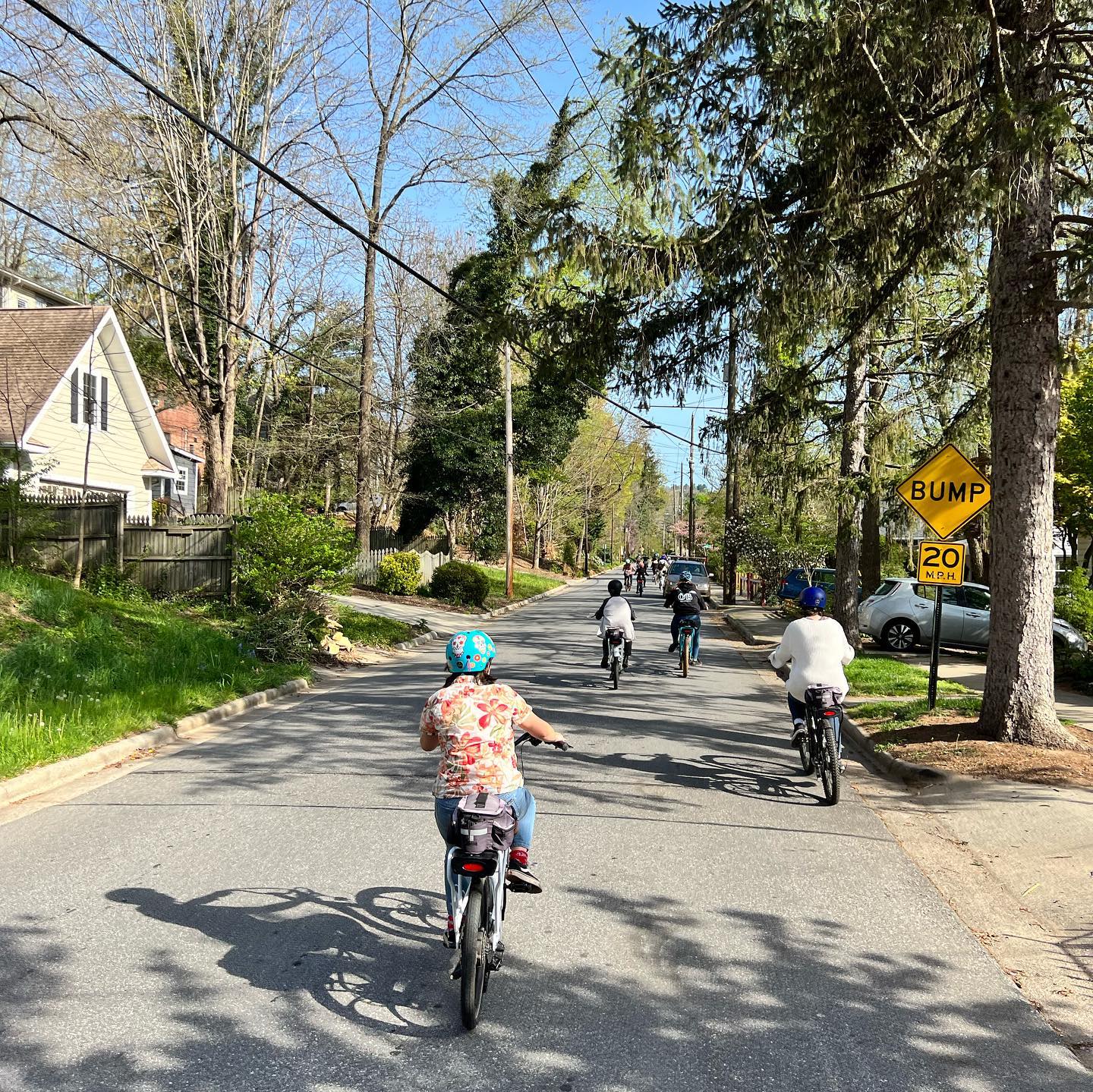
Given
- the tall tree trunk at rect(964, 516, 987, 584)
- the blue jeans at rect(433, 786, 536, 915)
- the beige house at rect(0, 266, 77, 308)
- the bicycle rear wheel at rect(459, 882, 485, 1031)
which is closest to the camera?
the bicycle rear wheel at rect(459, 882, 485, 1031)

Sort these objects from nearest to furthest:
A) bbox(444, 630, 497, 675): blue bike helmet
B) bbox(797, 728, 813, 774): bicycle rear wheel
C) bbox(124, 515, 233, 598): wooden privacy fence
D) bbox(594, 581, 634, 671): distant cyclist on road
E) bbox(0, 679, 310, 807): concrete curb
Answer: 1. bbox(444, 630, 497, 675): blue bike helmet
2. bbox(0, 679, 310, 807): concrete curb
3. bbox(797, 728, 813, 774): bicycle rear wheel
4. bbox(594, 581, 634, 671): distant cyclist on road
5. bbox(124, 515, 233, 598): wooden privacy fence

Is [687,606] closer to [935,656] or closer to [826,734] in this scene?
[935,656]

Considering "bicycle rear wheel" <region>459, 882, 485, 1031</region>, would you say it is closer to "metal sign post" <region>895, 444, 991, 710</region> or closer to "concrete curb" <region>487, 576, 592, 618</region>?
"metal sign post" <region>895, 444, 991, 710</region>

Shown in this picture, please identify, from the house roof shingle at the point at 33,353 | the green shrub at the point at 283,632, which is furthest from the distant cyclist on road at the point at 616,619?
the house roof shingle at the point at 33,353

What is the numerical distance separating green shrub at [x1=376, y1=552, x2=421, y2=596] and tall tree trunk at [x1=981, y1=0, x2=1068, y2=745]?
79.9ft

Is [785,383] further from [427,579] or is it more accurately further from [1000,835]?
[427,579]

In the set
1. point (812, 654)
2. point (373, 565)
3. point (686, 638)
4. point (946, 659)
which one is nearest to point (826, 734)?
point (812, 654)

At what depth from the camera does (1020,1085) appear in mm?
3660

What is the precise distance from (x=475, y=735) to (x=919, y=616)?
777 inches

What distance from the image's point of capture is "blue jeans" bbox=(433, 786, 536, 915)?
14.4 ft

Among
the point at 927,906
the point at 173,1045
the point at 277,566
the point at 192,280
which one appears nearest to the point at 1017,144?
the point at 927,906

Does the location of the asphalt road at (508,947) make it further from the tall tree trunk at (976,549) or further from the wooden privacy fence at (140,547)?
the tall tree trunk at (976,549)

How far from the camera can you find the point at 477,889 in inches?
160

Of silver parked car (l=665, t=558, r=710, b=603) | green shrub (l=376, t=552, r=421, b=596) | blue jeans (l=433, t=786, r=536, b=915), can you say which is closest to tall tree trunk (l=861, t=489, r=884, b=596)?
silver parked car (l=665, t=558, r=710, b=603)
